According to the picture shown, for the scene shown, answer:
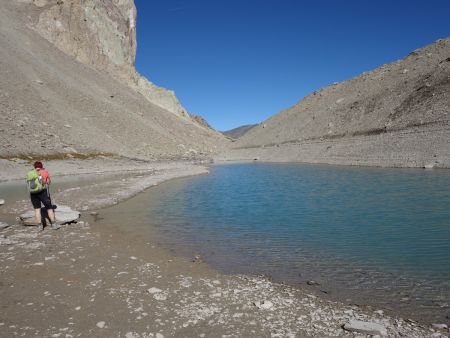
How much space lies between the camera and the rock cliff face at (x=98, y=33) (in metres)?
89.2

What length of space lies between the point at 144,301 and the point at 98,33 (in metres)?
106

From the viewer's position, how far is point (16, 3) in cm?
8762

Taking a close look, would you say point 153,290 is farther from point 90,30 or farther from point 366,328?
point 90,30

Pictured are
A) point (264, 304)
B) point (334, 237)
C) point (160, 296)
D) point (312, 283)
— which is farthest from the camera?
point (334, 237)

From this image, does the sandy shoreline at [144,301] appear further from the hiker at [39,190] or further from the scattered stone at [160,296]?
the hiker at [39,190]

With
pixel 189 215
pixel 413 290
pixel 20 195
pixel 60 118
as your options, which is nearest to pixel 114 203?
pixel 189 215

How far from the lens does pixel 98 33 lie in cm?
10056

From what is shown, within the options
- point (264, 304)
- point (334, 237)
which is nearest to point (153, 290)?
point (264, 304)

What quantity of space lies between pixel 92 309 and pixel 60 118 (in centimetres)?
5435

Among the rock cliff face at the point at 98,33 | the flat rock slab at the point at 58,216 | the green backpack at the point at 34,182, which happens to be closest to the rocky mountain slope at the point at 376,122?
the flat rock slab at the point at 58,216

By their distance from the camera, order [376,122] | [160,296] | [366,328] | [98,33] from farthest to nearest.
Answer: [98,33]
[376,122]
[160,296]
[366,328]

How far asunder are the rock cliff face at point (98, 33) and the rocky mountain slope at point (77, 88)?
0.85ft

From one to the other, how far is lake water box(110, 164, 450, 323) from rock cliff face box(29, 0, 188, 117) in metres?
80.7

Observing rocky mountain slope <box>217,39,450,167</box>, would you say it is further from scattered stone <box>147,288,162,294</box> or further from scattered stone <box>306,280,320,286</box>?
scattered stone <box>147,288,162,294</box>
